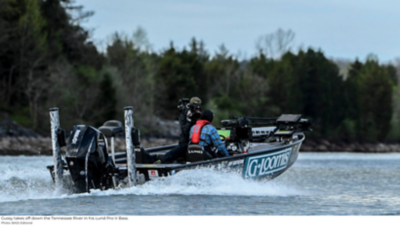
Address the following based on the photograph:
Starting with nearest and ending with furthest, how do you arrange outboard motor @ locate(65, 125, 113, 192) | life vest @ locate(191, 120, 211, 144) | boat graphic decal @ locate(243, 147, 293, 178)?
outboard motor @ locate(65, 125, 113, 192), life vest @ locate(191, 120, 211, 144), boat graphic decal @ locate(243, 147, 293, 178)

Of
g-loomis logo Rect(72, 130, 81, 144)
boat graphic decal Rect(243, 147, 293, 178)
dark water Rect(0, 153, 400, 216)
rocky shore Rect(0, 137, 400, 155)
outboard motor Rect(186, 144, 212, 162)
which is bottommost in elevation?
rocky shore Rect(0, 137, 400, 155)

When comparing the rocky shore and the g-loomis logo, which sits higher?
the g-loomis logo

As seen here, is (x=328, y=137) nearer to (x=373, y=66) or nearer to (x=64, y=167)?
(x=373, y=66)

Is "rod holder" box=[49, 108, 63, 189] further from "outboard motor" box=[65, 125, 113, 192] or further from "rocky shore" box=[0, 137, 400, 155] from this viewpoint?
"rocky shore" box=[0, 137, 400, 155]

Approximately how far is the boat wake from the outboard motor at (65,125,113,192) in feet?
0.67

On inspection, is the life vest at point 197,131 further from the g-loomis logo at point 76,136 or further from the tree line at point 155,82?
the tree line at point 155,82

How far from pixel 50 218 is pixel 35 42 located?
3910 cm

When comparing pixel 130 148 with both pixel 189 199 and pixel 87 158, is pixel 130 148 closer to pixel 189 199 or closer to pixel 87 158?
pixel 87 158

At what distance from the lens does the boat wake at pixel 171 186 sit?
39.0ft

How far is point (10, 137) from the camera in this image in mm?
40312

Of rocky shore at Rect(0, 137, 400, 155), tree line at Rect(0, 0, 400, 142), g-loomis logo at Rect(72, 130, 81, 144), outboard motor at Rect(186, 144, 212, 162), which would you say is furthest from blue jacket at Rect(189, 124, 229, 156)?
tree line at Rect(0, 0, 400, 142)

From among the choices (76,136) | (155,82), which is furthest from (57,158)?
(155,82)

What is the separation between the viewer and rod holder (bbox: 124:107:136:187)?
11.7 meters

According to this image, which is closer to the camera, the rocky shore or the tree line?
the rocky shore
